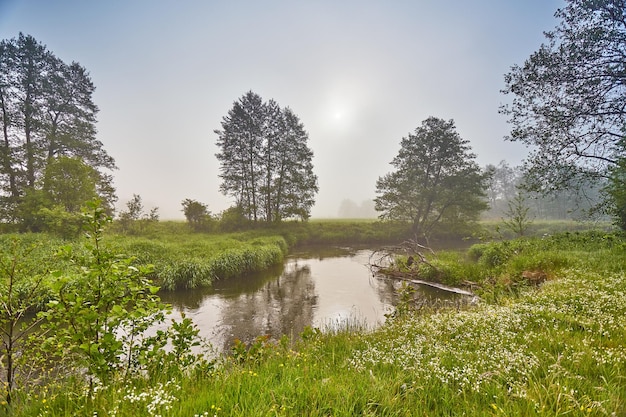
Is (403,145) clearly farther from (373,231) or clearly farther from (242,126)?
(242,126)

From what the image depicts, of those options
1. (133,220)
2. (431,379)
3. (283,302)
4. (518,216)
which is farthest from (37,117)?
(518,216)

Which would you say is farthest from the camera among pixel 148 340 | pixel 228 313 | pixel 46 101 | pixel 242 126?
pixel 242 126

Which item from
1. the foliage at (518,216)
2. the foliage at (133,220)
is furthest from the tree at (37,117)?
the foliage at (518,216)

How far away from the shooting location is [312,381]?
3.11 meters

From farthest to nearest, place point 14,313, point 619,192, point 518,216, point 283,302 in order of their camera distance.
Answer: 1. point 518,216
2. point 619,192
3. point 283,302
4. point 14,313

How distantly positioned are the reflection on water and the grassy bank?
9.52ft

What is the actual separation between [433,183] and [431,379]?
101ft

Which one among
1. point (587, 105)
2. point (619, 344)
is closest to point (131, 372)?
point (619, 344)

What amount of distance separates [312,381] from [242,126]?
101 ft

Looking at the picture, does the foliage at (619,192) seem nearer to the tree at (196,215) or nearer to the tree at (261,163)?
the tree at (261,163)

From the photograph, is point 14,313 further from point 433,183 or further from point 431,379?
point 433,183

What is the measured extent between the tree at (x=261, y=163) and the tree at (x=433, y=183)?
37.2 ft

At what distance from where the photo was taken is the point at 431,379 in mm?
3031

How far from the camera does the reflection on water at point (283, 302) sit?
24.9 feet
